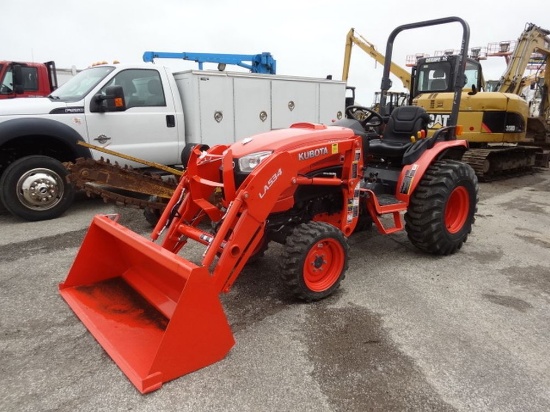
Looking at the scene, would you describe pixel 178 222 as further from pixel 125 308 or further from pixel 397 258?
pixel 397 258

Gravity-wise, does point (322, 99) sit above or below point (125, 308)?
above

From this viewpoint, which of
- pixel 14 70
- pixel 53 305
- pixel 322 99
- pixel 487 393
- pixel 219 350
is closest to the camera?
pixel 487 393

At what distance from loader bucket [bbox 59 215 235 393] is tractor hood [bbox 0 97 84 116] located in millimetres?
3253

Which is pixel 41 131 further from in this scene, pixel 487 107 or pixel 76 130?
pixel 487 107

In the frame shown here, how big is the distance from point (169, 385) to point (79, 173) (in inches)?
125

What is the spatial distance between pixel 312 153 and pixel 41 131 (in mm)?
4143

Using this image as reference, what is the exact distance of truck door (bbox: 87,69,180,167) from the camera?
6129 mm

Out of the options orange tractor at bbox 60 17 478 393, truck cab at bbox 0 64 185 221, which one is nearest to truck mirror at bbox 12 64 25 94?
truck cab at bbox 0 64 185 221

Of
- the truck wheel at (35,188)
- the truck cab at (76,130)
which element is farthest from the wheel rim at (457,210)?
the truck wheel at (35,188)

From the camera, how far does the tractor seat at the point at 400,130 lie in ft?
15.2

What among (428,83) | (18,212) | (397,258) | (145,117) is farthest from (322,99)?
(18,212)

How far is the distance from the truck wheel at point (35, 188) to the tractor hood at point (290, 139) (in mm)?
3582

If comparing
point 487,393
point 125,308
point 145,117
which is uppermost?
point 145,117

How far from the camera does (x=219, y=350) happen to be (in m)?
2.63
